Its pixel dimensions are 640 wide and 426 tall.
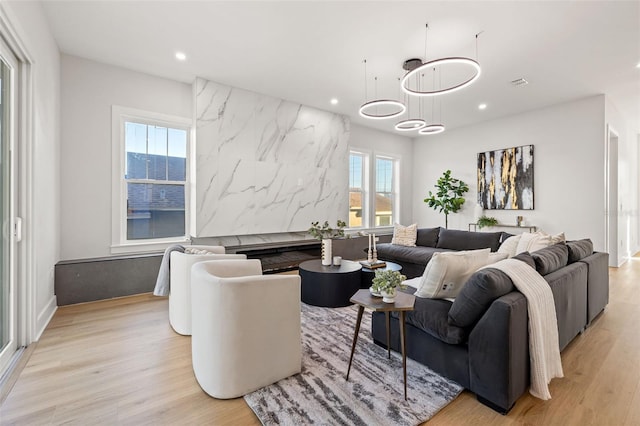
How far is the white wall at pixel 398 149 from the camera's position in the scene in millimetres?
7283

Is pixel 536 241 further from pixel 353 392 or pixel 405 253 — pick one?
pixel 353 392

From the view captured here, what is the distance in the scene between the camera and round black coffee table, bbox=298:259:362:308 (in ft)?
11.5

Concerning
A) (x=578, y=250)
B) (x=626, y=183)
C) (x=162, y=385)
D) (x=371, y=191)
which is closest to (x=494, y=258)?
(x=578, y=250)

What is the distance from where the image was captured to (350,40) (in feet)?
11.6

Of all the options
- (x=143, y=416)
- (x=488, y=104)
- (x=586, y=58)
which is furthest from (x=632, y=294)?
(x=143, y=416)

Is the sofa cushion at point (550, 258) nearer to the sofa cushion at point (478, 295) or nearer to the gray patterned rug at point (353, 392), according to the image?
the sofa cushion at point (478, 295)

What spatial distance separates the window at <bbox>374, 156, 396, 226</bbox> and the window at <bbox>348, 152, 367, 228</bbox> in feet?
1.56

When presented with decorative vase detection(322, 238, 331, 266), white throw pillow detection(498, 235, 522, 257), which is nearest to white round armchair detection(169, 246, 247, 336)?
decorative vase detection(322, 238, 331, 266)

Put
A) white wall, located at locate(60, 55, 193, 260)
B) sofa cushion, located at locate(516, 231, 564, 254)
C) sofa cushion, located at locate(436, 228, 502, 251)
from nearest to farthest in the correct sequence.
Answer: sofa cushion, located at locate(516, 231, 564, 254)
white wall, located at locate(60, 55, 193, 260)
sofa cushion, located at locate(436, 228, 502, 251)

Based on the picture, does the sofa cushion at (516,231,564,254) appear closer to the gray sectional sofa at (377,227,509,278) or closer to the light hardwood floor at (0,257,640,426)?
the light hardwood floor at (0,257,640,426)

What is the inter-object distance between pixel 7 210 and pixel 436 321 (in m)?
3.46

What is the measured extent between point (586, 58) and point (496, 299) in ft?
14.0

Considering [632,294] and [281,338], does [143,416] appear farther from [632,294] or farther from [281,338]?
[632,294]

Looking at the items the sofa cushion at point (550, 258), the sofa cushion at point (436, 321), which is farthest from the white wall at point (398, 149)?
the sofa cushion at point (436, 321)
